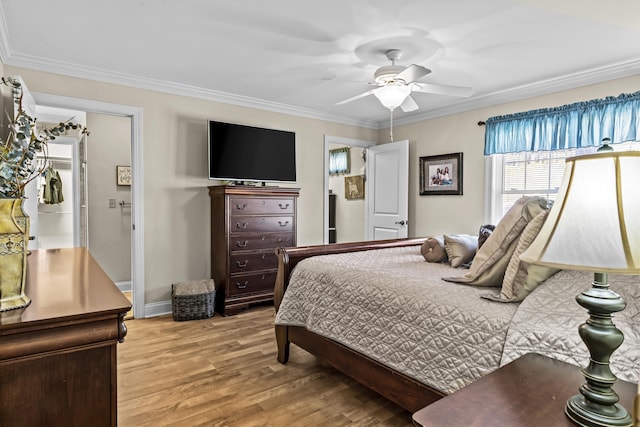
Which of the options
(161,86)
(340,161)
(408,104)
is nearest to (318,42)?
(408,104)

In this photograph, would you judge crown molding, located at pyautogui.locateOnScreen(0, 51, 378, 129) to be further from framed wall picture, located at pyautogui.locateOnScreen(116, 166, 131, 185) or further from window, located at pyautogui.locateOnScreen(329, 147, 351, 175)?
framed wall picture, located at pyautogui.locateOnScreen(116, 166, 131, 185)

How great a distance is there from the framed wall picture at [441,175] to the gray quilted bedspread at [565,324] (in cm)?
315

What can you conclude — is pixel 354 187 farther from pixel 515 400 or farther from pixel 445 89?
pixel 515 400

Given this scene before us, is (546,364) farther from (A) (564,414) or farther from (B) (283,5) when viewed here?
(B) (283,5)

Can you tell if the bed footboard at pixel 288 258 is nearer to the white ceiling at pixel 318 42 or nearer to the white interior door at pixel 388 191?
the white ceiling at pixel 318 42

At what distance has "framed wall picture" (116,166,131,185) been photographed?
4.93m

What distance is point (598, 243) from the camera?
0.77 m

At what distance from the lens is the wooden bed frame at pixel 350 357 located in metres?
1.74

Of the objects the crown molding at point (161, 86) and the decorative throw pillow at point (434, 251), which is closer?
the decorative throw pillow at point (434, 251)

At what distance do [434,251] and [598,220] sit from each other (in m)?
1.86

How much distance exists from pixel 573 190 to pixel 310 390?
200 cm

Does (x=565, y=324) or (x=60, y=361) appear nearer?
(x=60, y=361)

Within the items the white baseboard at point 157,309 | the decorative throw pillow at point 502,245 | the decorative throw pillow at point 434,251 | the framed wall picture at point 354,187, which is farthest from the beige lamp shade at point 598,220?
the framed wall picture at point 354,187

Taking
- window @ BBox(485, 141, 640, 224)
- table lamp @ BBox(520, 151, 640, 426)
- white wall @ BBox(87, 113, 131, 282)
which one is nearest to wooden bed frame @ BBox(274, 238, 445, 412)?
table lamp @ BBox(520, 151, 640, 426)
